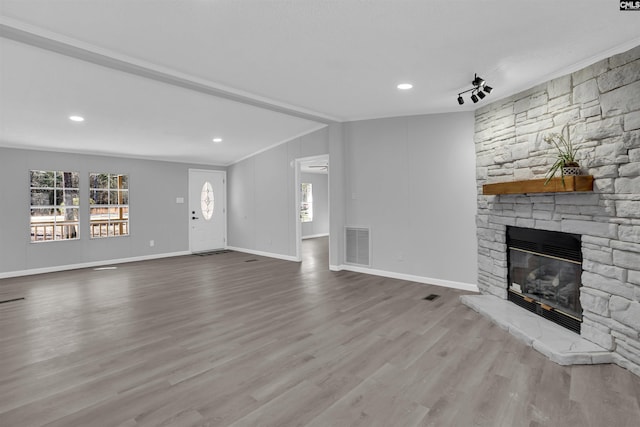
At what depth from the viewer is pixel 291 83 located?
12.5ft

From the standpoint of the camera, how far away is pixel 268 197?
757 cm

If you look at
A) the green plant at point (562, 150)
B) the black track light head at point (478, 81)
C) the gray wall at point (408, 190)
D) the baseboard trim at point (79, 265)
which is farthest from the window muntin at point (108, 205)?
the green plant at point (562, 150)

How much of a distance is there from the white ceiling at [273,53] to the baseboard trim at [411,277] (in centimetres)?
250

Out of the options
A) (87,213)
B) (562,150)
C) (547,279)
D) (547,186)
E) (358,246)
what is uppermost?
(562,150)

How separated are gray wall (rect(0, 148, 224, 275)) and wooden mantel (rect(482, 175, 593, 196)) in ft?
23.1

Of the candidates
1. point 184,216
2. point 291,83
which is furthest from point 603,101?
point 184,216

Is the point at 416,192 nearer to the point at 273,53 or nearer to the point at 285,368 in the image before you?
the point at 273,53

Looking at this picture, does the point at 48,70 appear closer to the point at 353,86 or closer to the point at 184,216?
the point at 353,86

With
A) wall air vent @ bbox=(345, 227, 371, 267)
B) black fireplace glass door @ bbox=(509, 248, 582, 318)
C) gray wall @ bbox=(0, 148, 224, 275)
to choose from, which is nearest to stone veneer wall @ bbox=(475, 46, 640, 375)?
black fireplace glass door @ bbox=(509, 248, 582, 318)

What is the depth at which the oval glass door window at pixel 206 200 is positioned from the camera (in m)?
8.57

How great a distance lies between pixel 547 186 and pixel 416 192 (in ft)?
6.84

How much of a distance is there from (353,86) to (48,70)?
3.16 metres

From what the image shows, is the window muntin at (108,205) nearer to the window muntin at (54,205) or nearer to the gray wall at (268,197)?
the window muntin at (54,205)

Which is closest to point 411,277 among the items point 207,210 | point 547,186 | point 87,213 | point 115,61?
point 547,186
